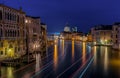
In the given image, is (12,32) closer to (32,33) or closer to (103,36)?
(32,33)

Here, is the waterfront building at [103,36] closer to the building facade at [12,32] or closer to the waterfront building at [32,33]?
the waterfront building at [32,33]

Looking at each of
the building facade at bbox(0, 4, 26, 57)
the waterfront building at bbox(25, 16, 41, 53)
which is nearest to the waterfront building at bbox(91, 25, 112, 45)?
the waterfront building at bbox(25, 16, 41, 53)

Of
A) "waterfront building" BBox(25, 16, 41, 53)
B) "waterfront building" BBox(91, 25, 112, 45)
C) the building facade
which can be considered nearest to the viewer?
the building facade

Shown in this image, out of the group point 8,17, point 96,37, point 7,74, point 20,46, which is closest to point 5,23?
point 8,17

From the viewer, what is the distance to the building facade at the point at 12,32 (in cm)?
→ 4672

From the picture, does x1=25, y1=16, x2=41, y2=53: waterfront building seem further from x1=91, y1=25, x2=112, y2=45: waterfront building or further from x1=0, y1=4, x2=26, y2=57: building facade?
x1=91, y1=25, x2=112, y2=45: waterfront building

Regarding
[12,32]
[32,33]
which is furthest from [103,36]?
[12,32]

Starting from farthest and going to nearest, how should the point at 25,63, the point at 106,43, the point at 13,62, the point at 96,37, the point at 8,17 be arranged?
the point at 96,37
the point at 106,43
the point at 8,17
the point at 25,63
the point at 13,62

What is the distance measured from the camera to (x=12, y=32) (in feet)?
170

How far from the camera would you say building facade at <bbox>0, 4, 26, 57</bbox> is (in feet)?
153

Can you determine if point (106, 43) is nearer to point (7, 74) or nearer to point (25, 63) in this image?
point (25, 63)

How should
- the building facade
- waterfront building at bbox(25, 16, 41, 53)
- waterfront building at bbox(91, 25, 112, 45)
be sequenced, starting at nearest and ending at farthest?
the building facade
waterfront building at bbox(25, 16, 41, 53)
waterfront building at bbox(91, 25, 112, 45)

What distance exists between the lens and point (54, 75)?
3469cm

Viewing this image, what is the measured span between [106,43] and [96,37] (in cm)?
1338
